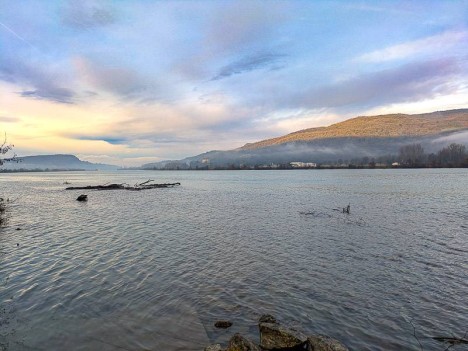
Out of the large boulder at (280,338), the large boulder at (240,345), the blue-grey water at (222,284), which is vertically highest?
the large boulder at (240,345)

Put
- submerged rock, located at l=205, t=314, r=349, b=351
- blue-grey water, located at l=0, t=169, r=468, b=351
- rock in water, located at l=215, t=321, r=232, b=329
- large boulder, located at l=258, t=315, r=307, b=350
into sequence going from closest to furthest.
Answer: submerged rock, located at l=205, t=314, r=349, b=351
large boulder, located at l=258, t=315, r=307, b=350
blue-grey water, located at l=0, t=169, r=468, b=351
rock in water, located at l=215, t=321, r=232, b=329

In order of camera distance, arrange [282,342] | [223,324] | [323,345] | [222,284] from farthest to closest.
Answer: [222,284] → [223,324] → [282,342] → [323,345]

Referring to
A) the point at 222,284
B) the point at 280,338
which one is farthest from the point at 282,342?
the point at 222,284

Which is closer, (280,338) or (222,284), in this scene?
(280,338)

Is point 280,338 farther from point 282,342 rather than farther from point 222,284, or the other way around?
point 222,284

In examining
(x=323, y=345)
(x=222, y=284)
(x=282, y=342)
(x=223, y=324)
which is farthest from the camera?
(x=222, y=284)

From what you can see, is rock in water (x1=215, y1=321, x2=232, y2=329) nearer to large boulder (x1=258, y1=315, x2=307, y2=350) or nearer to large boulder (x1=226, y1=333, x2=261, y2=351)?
large boulder (x1=258, y1=315, x2=307, y2=350)

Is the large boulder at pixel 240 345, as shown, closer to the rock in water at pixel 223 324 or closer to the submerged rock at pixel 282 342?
the submerged rock at pixel 282 342

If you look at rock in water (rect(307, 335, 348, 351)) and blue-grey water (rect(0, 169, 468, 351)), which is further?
blue-grey water (rect(0, 169, 468, 351))

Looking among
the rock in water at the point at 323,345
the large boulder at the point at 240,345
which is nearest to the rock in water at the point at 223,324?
the large boulder at the point at 240,345

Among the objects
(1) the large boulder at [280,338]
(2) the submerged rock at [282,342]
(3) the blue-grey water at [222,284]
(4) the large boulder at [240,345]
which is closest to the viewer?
(4) the large boulder at [240,345]

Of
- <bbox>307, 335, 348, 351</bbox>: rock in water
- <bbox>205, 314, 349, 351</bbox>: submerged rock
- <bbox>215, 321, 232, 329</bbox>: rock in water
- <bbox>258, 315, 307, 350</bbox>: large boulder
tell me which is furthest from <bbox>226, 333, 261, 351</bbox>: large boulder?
<bbox>215, 321, 232, 329</bbox>: rock in water

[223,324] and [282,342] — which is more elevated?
[282,342]

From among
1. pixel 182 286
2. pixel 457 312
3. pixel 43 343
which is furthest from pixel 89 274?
pixel 457 312
